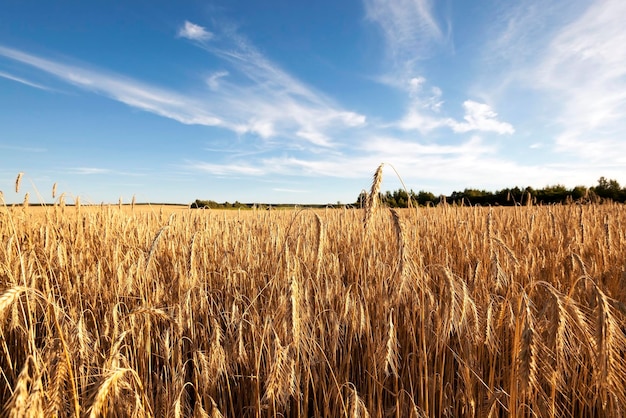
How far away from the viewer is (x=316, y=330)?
7.44ft

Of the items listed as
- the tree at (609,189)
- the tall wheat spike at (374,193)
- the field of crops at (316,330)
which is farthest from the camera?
the tree at (609,189)

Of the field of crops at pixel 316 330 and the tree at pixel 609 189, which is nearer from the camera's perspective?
the field of crops at pixel 316 330

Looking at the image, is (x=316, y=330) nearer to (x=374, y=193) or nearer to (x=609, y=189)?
(x=374, y=193)

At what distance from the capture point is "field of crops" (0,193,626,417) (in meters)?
1.30

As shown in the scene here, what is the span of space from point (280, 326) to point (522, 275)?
2.23m

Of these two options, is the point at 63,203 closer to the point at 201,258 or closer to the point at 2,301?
the point at 201,258

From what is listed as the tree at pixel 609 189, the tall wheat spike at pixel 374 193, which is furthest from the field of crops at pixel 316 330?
the tree at pixel 609 189

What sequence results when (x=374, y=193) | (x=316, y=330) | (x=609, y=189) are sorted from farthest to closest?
(x=609, y=189) < (x=316, y=330) < (x=374, y=193)

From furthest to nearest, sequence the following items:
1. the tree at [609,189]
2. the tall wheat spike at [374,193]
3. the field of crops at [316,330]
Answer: the tree at [609,189] < the tall wheat spike at [374,193] < the field of crops at [316,330]

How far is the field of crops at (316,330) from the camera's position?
1.30m

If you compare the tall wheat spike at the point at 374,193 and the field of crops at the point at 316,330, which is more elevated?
the tall wheat spike at the point at 374,193

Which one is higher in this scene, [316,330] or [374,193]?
[374,193]

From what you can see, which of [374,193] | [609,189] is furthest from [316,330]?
[609,189]

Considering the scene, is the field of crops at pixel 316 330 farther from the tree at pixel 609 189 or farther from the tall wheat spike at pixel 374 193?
the tree at pixel 609 189
